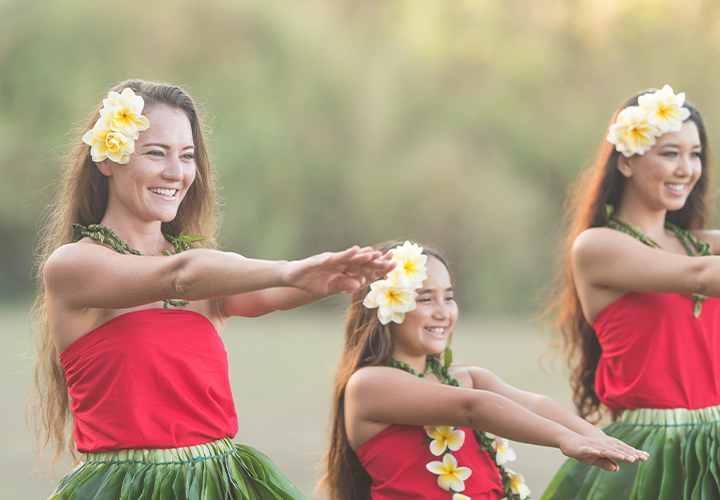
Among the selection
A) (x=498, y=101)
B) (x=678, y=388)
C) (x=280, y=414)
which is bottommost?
(x=280, y=414)

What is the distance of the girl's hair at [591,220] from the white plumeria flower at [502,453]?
1.95 feet

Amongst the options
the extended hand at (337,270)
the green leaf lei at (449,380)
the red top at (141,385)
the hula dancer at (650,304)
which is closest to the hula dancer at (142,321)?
the red top at (141,385)

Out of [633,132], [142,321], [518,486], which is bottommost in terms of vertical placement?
[518,486]

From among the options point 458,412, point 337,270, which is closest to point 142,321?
point 337,270

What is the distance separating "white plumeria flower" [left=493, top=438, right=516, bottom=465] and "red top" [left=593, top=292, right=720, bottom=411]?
432 millimetres

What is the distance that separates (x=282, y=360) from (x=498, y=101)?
15.9ft

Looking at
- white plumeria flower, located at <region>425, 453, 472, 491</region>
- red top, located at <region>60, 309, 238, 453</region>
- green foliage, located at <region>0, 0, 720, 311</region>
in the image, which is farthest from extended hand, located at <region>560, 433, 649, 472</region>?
green foliage, located at <region>0, 0, 720, 311</region>

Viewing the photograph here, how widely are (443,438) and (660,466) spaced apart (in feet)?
2.23

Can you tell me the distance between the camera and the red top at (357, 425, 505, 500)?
6.88ft

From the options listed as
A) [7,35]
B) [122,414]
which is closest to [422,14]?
[7,35]

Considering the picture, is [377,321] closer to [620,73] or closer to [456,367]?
[456,367]

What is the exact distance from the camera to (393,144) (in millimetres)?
10016

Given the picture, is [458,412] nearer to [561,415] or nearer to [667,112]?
[561,415]

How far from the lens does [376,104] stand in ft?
33.5
